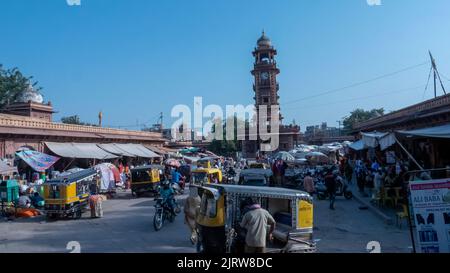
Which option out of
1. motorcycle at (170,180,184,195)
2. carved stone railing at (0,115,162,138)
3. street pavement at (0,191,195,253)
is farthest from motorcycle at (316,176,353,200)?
carved stone railing at (0,115,162,138)

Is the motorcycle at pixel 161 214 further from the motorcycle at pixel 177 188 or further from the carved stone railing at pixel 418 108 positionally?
the carved stone railing at pixel 418 108

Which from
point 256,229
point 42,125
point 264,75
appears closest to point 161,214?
point 256,229

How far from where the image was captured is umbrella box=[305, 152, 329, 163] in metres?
26.2

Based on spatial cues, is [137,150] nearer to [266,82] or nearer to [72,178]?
[72,178]

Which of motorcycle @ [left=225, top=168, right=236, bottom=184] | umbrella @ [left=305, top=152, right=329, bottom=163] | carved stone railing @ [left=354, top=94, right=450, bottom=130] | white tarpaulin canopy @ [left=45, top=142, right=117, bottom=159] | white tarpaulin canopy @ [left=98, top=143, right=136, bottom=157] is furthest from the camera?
white tarpaulin canopy @ [left=98, top=143, right=136, bottom=157]

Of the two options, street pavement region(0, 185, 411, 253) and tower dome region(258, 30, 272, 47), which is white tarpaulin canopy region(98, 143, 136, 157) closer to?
street pavement region(0, 185, 411, 253)

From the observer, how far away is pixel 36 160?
18.6 metres

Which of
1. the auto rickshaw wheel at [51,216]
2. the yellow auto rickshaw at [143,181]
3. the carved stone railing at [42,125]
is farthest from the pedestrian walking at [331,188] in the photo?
the carved stone railing at [42,125]

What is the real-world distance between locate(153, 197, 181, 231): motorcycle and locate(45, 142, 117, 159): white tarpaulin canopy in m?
14.4

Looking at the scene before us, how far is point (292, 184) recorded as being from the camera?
18.9 meters
